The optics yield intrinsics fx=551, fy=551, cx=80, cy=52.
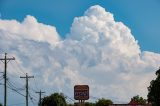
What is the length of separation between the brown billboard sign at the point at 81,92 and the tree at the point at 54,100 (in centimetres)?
11953

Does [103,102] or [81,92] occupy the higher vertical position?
[103,102]

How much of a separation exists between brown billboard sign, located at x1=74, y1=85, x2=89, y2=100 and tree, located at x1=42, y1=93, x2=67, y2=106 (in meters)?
120

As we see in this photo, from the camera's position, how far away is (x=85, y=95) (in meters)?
46.4

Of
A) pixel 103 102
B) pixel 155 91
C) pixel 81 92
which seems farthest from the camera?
pixel 103 102

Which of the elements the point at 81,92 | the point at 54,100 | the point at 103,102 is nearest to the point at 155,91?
the point at 81,92

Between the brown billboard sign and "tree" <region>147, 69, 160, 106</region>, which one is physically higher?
"tree" <region>147, 69, 160, 106</region>

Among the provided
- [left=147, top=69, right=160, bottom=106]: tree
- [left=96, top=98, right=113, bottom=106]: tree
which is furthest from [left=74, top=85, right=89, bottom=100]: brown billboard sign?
[left=96, top=98, right=113, bottom=106]: tree

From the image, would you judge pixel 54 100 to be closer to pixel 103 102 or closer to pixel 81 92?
pixel 103 102

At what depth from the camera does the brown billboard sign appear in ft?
151

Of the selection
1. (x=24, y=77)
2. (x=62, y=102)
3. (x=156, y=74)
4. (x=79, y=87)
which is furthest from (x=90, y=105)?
(x=79, y=87)

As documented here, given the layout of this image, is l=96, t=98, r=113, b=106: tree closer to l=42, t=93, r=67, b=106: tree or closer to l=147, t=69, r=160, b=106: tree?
l=42, t=93, r=67, b=106: tree

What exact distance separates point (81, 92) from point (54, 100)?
4775 inches

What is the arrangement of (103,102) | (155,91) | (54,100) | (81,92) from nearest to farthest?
(81,92) → (155,91) → (103,102) → (54,100)

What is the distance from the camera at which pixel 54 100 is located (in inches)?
6585
